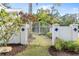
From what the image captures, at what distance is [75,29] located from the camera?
13.1 ft

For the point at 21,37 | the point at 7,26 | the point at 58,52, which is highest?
the point at 7,26

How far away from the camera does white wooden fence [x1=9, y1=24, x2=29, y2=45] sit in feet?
13.1

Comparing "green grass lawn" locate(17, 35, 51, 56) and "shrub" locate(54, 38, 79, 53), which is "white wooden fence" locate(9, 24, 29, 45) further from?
"shrub" locate(54, 38, 79, 53)

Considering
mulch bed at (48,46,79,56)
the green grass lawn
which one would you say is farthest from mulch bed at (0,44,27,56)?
mulch bed at (48,46,79,56)

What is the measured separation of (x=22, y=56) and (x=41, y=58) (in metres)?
0.23

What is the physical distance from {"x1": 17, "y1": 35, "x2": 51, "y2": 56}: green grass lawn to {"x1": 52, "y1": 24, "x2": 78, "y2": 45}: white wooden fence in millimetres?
106

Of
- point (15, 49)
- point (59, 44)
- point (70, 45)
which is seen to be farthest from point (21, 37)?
point (70, 45)

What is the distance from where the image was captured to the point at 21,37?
4016 millimetres

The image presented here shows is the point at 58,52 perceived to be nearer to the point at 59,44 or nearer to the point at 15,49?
the point at 59,44

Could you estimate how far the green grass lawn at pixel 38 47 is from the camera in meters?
4.01

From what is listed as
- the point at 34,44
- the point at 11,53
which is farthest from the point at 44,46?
the point at 11,53

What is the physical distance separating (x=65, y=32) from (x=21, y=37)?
53cm

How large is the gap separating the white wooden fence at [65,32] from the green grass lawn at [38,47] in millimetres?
106

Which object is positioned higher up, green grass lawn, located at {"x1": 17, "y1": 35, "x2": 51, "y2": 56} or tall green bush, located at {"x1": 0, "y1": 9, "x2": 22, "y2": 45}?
tall green bush, located at {"x1": 0, "y1": 9, "x2": 22, "y2": 45}
